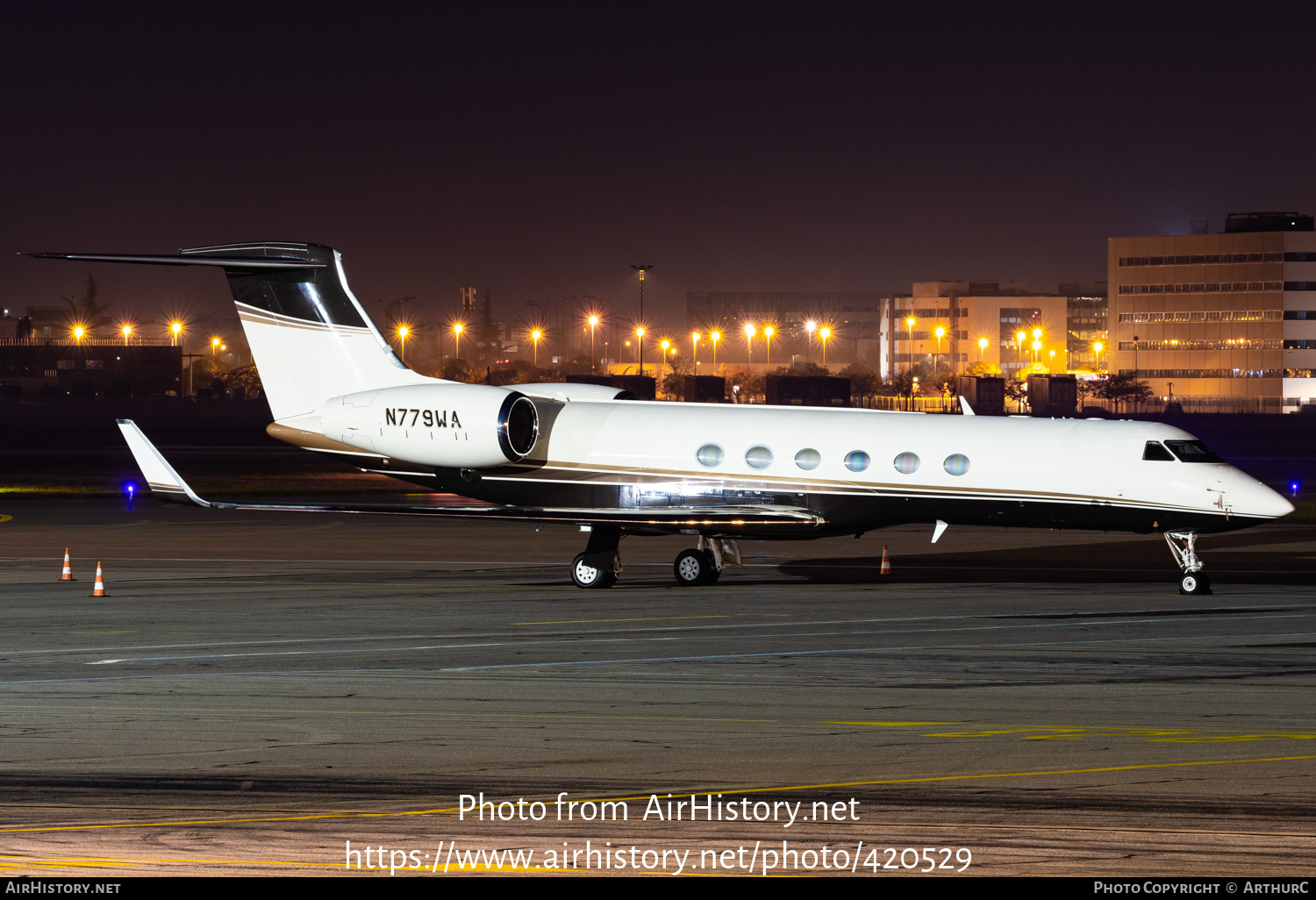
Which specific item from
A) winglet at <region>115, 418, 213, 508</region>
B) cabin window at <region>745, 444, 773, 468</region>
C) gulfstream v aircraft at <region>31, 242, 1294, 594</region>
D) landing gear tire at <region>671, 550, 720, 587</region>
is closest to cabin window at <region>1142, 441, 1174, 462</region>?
gulfstream v aircraft at <region>31, 242, 1294, 594</region>

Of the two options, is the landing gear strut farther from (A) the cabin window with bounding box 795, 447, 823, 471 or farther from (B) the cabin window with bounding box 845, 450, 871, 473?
(B) the cabin window with bounding box 845, 450, 871, 473

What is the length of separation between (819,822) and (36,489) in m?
40.8

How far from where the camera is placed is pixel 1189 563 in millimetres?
22516

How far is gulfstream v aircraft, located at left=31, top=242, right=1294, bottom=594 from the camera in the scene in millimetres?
22422

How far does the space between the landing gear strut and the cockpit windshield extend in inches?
361

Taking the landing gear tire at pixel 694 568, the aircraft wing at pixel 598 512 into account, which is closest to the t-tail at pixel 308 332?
the aircraft wing at pixel 598 512

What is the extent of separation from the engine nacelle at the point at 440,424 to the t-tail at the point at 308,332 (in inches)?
23.8

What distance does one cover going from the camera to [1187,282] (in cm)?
16488

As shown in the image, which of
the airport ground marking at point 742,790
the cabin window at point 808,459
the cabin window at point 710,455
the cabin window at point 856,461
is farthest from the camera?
the cabin window at point 710,455

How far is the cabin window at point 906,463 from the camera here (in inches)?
908

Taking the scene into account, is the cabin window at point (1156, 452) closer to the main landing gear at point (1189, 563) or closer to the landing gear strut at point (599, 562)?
the main landing gear at point (1189, 563)

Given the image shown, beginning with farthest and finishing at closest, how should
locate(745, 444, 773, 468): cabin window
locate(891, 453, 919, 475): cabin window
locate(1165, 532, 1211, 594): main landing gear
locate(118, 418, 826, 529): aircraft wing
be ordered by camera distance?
locate(745, 444, 773, 468): cabin window, locate(891, 453, 919, 475): cabin window, locate(1165, 532, 1211, 594): main landing gear, locate(118, 418, 826, 529): aircraft wing

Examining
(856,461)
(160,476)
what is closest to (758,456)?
(856,461)

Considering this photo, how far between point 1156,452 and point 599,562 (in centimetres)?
925
